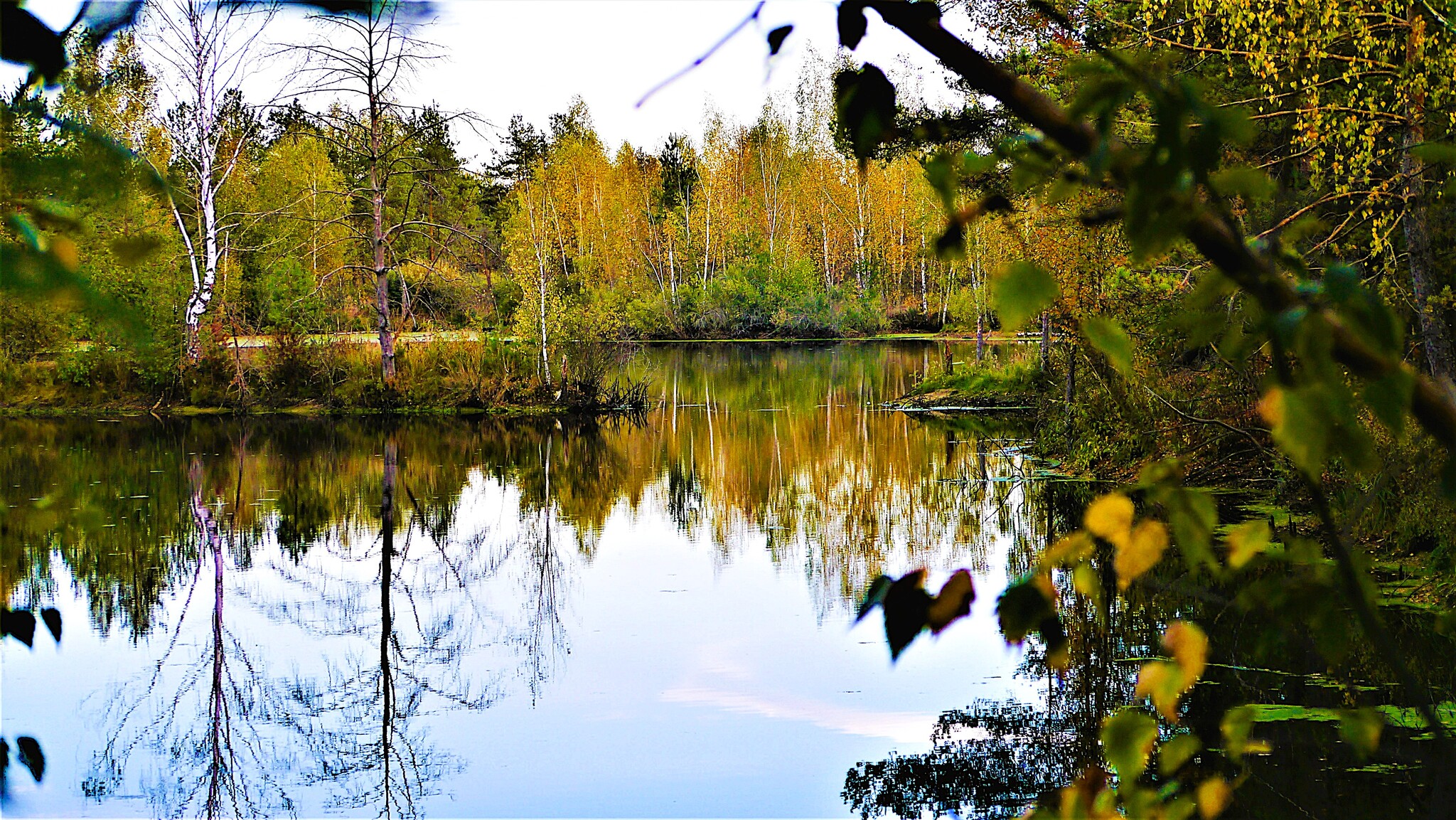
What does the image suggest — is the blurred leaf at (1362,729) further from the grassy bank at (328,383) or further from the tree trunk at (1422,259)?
the grassy bank at (328,383)

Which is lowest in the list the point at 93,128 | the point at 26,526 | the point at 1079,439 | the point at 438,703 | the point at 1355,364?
the point at 438,703

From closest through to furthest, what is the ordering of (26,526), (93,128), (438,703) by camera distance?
(93,128)
(26,526)
(438,703)

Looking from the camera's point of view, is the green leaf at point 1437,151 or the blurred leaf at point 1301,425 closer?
the blurred leaf at point 1301,425

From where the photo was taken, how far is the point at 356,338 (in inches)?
927

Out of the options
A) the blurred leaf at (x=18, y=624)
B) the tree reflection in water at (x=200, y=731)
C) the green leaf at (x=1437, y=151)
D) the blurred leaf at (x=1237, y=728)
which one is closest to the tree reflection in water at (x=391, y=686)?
the tree reflection in water at (x=200, y=731)

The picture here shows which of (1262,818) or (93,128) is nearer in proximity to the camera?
(93,128)

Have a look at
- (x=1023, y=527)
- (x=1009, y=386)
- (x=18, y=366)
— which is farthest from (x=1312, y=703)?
(x=18, y=366)

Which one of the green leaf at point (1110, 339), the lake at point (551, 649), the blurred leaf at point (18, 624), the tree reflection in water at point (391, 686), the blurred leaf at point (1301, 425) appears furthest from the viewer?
the tree reflection in water at point (391, 686)

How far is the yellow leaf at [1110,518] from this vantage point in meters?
0.72

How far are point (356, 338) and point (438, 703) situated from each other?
1790 cm

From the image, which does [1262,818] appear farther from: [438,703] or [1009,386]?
[1009,386]

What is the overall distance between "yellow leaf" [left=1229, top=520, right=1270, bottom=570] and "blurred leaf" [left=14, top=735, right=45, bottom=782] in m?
1.15

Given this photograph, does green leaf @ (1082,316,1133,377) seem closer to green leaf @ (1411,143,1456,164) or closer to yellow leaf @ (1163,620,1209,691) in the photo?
yellow leaf @ (1163,620,1209,691)

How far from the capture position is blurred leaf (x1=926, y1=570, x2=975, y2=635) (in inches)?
28.7
